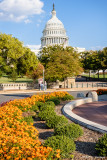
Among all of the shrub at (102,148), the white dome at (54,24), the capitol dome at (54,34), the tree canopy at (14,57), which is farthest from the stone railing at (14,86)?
the white dome at (54,24)

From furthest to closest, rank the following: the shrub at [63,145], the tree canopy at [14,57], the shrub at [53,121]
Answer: the tree canopy at [14,57], the shrub at [53,121], the shrub at [63,145]

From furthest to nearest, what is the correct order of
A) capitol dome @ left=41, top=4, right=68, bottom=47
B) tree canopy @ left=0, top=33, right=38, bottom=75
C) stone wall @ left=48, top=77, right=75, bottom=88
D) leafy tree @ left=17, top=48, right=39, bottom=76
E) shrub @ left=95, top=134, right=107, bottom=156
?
1. capitol dome @ left=41, top=4, right=68, bottom=47
2. stone wall @ left=48, top=77, right=75, bottom=88
3. leafy tree @ left=17, top=48, right=39, bottom=76
4. tree canopy @ left=0, top=33, right=38, bottom=75
5. shrub @ left=95, top=134, right=107, bottom=156

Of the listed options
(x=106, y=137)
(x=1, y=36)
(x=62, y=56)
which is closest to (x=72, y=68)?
(x=62, y=56)

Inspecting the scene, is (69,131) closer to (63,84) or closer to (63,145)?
(63,145)

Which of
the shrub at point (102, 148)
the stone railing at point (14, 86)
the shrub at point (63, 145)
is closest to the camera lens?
the shrub at point (63, 145)

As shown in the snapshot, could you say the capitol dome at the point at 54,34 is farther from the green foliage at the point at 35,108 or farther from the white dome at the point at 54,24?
the green foliage at the point at 35,108

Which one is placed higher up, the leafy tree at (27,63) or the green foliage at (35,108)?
the leafy tree at (27,63)

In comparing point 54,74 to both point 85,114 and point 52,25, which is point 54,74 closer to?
point 85,114

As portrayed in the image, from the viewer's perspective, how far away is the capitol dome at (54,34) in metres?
118

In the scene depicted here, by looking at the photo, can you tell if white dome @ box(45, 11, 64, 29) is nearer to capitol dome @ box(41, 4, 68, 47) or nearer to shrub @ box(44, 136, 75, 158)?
capitol dome @ box(41, 4, 68, 47)

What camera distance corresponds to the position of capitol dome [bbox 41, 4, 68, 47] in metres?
118

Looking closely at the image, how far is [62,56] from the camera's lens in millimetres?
36375

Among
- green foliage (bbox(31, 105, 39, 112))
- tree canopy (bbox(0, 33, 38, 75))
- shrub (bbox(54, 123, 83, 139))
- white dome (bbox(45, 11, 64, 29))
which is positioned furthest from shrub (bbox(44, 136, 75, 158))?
white dome (bbox(45, 11, 64, 29))


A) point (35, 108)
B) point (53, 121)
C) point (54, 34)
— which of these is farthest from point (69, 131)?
point (54, 34)
